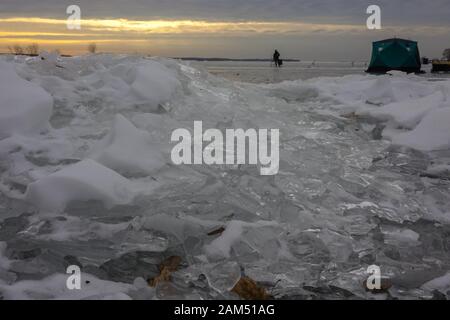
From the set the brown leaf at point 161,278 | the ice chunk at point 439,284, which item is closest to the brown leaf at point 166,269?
the brown leaf at point 161,278

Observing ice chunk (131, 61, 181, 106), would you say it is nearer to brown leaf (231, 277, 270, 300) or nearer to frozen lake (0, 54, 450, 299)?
frozen lake (0, 54, 450, 299)

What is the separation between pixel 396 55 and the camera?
27.2m

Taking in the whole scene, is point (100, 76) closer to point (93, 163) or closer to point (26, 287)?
point (93, 163)

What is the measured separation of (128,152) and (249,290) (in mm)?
2279

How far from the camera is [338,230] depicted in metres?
3.56

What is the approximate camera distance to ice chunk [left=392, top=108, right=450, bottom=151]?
19.5 ft

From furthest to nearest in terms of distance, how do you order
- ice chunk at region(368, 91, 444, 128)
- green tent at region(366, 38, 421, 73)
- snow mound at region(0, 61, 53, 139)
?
green tent at region(366, 38, 421, 73) < ice chunk at region(368, 91, 444, 128) < snow mound at region(0, 61, 53, 139)

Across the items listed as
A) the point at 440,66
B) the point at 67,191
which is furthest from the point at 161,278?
the point at 440,66

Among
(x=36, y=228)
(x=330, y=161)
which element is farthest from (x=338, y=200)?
(x=36, y=228)

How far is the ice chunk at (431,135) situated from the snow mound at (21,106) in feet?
16.7

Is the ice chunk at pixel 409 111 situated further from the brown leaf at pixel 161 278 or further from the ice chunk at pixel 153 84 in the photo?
the brown leaf at pixel 161 278

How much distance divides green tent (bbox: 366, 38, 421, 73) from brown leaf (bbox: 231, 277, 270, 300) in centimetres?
2780

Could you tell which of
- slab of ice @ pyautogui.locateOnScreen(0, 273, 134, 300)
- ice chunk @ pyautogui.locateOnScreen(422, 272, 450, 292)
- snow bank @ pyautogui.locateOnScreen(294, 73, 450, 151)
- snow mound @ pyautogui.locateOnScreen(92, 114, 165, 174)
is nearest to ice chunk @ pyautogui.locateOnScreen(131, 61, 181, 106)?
snow mound @ pyautogui.locateOnScreen(92, 114, 165, 174)

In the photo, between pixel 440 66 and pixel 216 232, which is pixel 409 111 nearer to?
pixel 216 232
